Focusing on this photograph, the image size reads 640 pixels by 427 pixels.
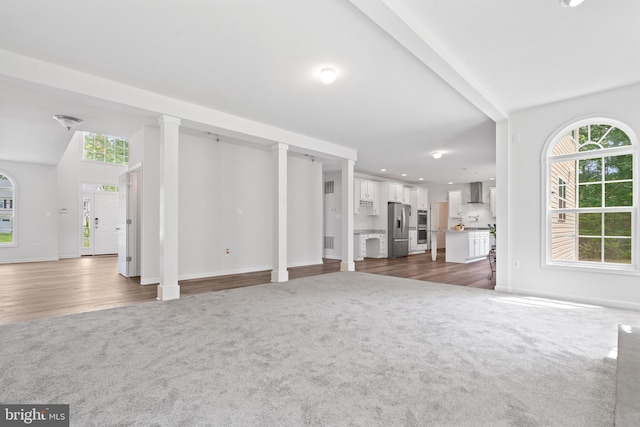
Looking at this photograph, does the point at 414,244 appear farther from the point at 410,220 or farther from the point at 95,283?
the point at 95,283

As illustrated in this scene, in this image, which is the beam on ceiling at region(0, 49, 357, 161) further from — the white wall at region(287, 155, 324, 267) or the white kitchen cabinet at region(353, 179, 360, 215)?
the white kitchen cabinet at region(353, 179, 360, 215)

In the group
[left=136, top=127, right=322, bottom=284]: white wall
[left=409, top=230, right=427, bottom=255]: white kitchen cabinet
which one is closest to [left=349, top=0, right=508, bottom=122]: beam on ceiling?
[left=136, top=127, right=322, bottom=284]: white wall

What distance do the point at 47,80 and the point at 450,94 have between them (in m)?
4.58

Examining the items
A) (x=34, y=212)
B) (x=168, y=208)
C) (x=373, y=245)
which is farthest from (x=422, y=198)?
(x=34, y=212)

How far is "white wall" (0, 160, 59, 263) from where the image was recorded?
8.28 meters

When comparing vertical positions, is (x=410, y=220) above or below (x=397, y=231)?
above

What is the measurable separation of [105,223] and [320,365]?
10642 mm

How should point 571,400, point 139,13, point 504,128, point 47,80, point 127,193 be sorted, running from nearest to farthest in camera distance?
point 571,400 → point 139,13 → point 47,80 → point 504,128 → point 127,193

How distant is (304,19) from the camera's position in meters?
2.62

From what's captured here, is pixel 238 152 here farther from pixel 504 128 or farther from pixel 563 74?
pixel 563 74

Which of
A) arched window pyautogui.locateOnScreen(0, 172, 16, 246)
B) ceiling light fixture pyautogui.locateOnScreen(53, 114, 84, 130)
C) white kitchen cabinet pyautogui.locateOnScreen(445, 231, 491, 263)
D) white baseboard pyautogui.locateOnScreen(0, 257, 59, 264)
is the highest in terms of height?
ceiling light fixture pyautogui.locateOnScreen(53, 114, 84, 130)

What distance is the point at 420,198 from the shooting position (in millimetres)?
12062

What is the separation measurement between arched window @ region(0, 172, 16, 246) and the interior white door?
6.52 ft

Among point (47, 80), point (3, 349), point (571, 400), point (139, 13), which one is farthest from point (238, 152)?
point (571, 400)
